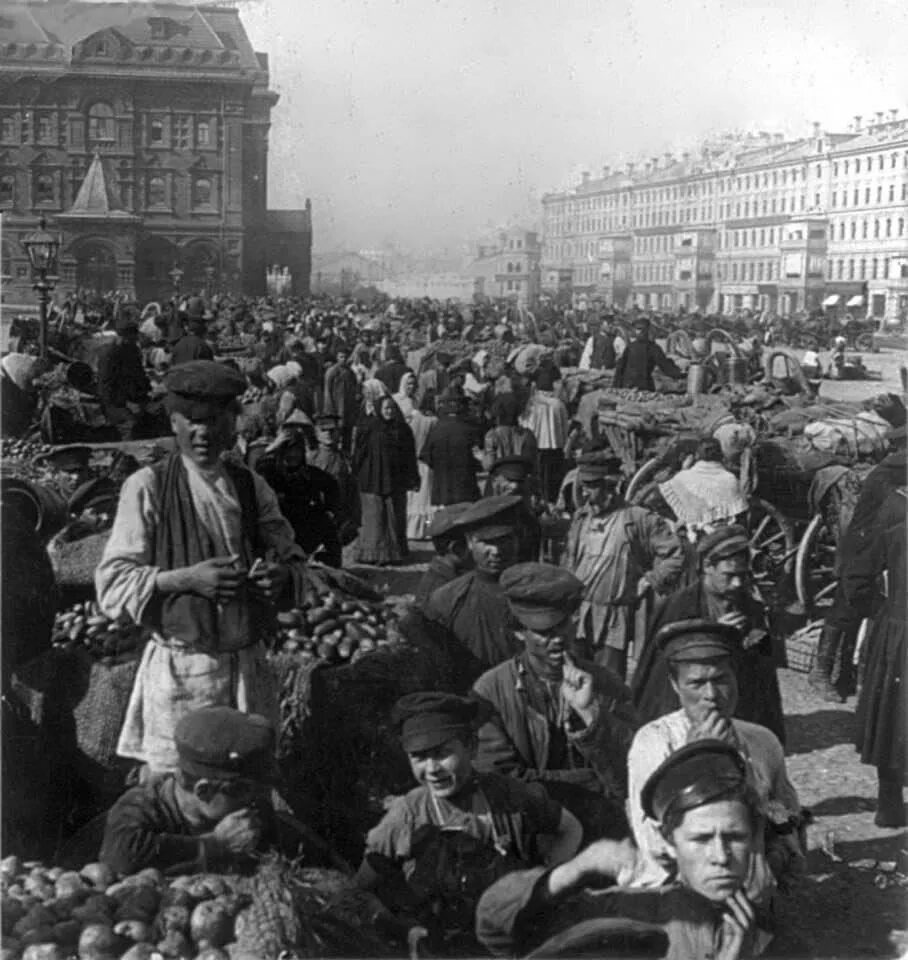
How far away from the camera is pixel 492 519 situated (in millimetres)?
5039

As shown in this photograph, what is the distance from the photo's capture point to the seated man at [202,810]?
3.27m

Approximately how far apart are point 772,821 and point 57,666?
2748 mm

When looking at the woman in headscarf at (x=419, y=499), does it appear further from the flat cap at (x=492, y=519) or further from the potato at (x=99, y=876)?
the potato at (x=99, y=876)

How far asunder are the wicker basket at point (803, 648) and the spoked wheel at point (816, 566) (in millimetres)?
319

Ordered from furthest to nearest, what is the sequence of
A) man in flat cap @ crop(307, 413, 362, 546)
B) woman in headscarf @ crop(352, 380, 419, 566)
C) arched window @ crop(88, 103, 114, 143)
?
woman in headscarf @ crop(352, 380, 419, 566) → man in flat cap @ crop(307, 413, 362, 546) → arched window @ crop(88, 103, 114, 143)

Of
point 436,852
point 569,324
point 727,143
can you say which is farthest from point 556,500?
point 569,324

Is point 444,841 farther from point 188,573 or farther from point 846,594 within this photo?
point 846,594

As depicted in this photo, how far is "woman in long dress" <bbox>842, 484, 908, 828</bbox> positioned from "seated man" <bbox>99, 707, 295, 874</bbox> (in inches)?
121

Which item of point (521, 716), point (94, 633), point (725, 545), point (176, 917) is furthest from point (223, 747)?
point (725, 545)

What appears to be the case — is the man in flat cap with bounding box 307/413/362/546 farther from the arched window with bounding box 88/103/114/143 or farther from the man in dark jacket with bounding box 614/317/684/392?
the man in dark jacket with bounding box 614/317/684/392

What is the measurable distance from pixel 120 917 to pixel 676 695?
218 centimetres

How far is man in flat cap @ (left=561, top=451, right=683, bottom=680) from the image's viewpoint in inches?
244

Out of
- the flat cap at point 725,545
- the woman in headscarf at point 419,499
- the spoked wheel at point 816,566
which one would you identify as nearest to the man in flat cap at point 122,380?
the woman in headscarf at point 419,499

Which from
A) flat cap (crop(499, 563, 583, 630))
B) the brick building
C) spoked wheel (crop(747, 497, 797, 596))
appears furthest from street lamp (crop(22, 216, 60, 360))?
flat cap (crop(499, 563, 583, 630))
